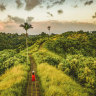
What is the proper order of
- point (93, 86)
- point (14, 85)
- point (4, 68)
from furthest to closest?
point (4, 68) < point (93, 86) < point (14, 85)

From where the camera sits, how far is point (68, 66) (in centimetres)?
1688

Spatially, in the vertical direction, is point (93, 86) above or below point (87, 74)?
below

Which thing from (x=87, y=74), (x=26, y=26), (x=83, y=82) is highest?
(x=26, y=26)

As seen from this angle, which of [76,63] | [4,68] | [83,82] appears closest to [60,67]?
[76,63]

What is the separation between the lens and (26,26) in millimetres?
22000

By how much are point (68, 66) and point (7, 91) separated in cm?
1155

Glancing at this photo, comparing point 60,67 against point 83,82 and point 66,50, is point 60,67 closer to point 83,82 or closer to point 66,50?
point 83,82

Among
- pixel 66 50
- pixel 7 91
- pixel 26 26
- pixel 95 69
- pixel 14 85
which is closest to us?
pixel 7 91

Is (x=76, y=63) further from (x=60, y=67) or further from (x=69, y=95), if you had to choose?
(x=69, y=95)

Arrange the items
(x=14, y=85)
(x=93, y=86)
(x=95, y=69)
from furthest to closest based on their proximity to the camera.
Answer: (x=95, y=69)
(x=93, y=86)
(x=14, y=85)

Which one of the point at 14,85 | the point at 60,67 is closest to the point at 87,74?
the point at 60,67

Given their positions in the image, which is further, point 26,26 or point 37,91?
point 26,26

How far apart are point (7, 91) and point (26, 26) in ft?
55.1

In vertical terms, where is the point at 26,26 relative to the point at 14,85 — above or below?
above
